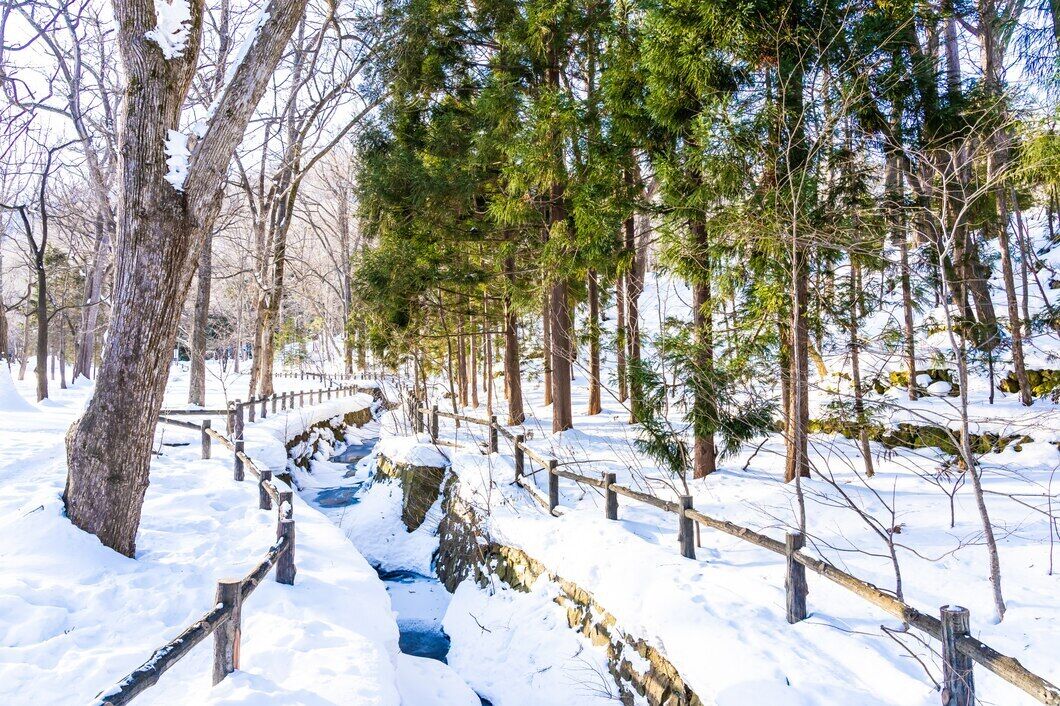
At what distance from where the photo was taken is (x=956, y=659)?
297 centimetres

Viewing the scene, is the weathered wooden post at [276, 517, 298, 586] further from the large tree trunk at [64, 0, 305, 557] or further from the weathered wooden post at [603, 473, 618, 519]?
the weathered wooden post at [603, 473, 618, 519]

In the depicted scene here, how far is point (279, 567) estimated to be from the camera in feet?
16.4

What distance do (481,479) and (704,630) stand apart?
200 inches

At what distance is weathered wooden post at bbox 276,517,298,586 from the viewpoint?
493 cm

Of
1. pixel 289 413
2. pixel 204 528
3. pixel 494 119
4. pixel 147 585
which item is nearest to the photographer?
pixel 147 585

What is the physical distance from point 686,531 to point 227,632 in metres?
3.88

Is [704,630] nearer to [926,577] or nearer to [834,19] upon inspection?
[926,577]

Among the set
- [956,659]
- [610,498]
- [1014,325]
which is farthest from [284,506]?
[1014,325]

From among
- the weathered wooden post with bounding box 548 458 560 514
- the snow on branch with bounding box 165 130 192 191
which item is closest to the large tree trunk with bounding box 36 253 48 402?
the snow on branch with bounding box 165 130 192 191

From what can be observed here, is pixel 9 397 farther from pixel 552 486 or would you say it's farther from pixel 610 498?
pixel 610 498

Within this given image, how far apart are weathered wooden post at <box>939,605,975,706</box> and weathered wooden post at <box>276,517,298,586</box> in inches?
184

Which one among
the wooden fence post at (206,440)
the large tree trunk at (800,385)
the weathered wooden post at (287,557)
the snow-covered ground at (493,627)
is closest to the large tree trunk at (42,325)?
the wooden fence post at (206,440)

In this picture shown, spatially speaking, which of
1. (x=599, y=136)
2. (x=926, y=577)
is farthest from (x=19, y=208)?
(x=926, y=577)

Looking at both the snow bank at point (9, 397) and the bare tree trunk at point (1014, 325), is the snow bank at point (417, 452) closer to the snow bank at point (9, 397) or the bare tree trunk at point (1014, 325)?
the snow bank at point (9, 397)
